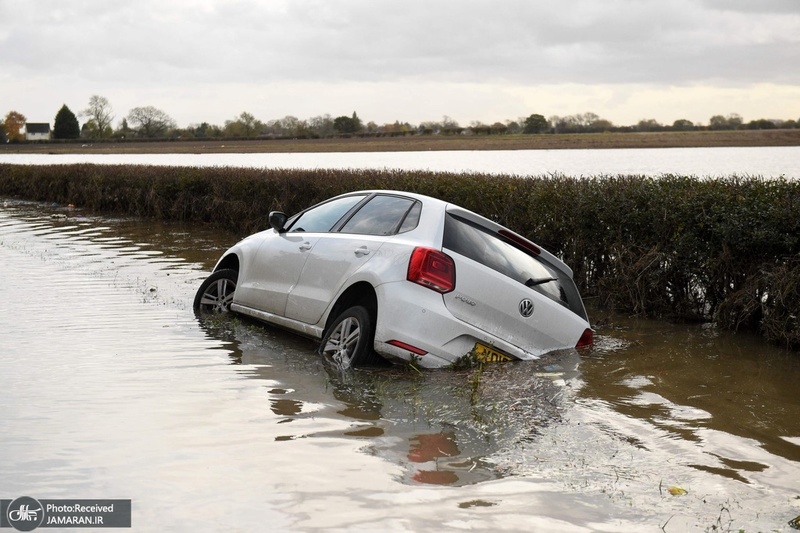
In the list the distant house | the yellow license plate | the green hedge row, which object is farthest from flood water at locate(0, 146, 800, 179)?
the distant house

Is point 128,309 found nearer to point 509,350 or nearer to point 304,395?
point 304,395

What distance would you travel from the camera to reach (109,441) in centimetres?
534

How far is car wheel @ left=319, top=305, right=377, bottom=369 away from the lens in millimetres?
7105

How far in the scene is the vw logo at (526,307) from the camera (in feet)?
23.4

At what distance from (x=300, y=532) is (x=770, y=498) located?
95.3 inches

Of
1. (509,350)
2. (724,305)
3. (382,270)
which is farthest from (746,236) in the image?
(382,270)

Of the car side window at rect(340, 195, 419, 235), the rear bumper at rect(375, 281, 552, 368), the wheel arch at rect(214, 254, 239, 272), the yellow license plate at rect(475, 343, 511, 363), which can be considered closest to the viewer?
the rear bumper at rect(375, 281, 552, 368)

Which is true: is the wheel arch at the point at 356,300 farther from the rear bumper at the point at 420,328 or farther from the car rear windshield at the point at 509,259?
the car rear windshield at the point at 509,259

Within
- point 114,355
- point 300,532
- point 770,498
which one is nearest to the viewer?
point 300,532

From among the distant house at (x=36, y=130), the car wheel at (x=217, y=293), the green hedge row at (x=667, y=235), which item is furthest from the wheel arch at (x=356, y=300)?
the distant house at (x=36, y=130)

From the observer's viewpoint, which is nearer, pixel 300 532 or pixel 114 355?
pixel 300 532

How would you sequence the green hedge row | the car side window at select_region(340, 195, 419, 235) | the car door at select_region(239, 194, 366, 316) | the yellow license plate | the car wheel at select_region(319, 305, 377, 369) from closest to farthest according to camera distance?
1. the yellow license plate
2. the car wheel at select_region(319, 305, 377, 369)
3. the car side window at select_region(340, 195, 419, 235)
4. the car door at select_region(239, 194, 366, 316)
5. the green hedge row

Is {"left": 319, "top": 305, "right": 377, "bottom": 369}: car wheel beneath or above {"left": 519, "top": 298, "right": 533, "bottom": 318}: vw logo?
beneath

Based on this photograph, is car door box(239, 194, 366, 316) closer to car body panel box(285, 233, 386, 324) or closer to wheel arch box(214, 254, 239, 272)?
car body panel box(285, 233, 386, 324)
